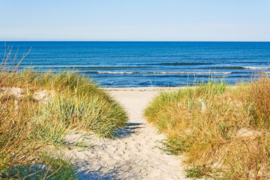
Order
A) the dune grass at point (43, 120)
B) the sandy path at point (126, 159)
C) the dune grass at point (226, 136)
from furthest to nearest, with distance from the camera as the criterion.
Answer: the sandy path at point (126, 159)
the dune grass at point (226, 136)
the dune grass at point (43, 120)

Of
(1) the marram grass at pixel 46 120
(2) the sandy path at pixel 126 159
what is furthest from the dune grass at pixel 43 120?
(2) the sandy path at pixel 126 159

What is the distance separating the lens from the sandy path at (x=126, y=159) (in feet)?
17.9

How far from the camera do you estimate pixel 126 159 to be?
640cm

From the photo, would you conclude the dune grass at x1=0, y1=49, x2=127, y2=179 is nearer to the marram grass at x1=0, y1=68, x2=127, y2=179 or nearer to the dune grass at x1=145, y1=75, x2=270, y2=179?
the marram grass at x1=0, y1=68, x2=127, y2=179

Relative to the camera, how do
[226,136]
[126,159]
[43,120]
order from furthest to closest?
[43,120] < [126,159] < [226,136]

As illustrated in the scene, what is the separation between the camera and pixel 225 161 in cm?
518

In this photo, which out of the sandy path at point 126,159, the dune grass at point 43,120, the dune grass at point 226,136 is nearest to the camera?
the dune grass at point 43,120

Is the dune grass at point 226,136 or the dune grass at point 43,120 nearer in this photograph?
the dune grass at point 43,120

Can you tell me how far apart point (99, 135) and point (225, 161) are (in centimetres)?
333

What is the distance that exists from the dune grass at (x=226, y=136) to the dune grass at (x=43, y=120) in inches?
77.9

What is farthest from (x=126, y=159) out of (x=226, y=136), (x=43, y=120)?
(x=226, y=136)

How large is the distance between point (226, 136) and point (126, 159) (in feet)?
7.43

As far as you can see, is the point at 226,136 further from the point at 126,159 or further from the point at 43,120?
the point at 43,120

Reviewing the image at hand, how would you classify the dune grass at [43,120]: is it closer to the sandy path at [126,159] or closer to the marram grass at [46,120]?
the marram grass at [46,120]
